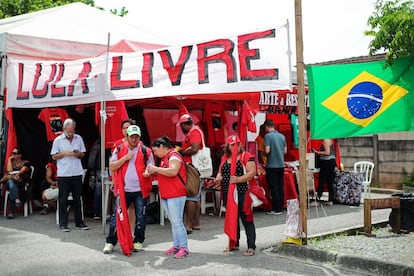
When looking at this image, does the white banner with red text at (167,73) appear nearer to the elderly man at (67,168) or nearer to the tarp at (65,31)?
the elderly man at (67,168)

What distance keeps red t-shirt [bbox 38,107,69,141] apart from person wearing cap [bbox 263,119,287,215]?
4.24m

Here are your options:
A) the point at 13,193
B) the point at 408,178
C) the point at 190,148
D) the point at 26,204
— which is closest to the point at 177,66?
the point at 190,148

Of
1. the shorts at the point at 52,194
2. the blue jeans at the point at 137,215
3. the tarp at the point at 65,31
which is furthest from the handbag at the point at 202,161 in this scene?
the tarp at the point at 65,31

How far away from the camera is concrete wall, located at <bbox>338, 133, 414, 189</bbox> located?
1428 cm

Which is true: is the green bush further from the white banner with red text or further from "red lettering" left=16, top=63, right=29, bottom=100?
"red lettering" left=16, top=63, right=29, bottom=100

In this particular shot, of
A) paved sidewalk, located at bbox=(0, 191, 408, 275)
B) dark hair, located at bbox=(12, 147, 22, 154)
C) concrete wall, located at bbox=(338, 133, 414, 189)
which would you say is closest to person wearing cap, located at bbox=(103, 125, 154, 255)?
paved sidewalk, located at bbox=(0, 191, 408, 275)

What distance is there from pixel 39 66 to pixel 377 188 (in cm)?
1021

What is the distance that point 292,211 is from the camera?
6.68m

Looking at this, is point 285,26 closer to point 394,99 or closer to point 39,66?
point 394,99

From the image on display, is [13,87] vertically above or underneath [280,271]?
above

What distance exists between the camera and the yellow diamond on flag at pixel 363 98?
6.96 m

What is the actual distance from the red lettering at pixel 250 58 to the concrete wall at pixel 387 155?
28.8ft

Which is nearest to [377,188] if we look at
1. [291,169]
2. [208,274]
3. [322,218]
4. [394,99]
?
[291,169]

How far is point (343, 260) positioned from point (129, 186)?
2966mm
